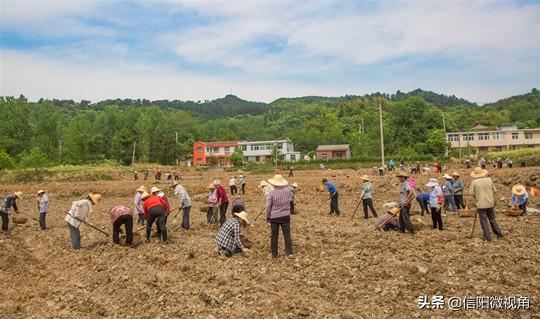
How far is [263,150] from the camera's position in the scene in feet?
259

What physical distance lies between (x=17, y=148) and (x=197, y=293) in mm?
75149

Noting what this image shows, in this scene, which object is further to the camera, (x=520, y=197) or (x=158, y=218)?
(x=520, y=197)

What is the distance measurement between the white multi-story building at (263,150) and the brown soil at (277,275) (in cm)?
6502

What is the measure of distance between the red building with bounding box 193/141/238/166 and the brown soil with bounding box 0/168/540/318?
216ft

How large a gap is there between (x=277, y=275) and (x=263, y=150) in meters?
70.7

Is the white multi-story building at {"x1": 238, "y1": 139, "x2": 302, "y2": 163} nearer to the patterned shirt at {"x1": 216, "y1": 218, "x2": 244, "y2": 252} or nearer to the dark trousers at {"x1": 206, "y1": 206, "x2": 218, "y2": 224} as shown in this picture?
the dark trousers at {"x1": 206, "y1": 206, "x2": 218, "y2": 224}

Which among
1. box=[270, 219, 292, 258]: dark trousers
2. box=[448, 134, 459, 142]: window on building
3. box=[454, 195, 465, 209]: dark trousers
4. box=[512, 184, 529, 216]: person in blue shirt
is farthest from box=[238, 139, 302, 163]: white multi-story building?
box=[270, 219, 292, 258]: dark trousers

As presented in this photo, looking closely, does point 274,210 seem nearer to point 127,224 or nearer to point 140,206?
point 127,224

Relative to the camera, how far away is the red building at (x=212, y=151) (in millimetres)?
78812

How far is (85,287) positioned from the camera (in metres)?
8.30

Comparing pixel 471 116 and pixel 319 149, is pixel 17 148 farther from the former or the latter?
pixel 471 116

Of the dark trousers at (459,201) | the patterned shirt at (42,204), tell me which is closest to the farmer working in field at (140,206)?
the patterned shirt at (42,204)

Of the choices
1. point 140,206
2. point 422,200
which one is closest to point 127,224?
point 140,206

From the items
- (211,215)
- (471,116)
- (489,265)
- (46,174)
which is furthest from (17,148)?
(471,116)
